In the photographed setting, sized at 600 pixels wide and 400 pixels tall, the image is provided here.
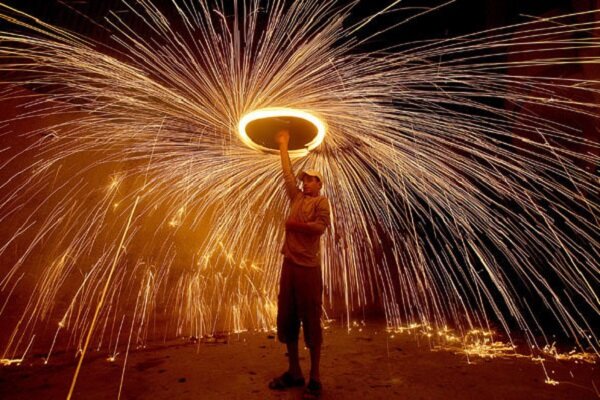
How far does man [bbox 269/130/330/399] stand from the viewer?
2986 millimetres

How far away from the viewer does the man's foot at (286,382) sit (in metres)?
3.06

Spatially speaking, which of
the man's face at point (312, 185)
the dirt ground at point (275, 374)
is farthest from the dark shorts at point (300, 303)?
the man's face at point (312, 185)

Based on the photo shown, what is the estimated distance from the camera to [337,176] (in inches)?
194

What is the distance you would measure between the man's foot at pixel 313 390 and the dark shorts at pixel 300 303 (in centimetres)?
28

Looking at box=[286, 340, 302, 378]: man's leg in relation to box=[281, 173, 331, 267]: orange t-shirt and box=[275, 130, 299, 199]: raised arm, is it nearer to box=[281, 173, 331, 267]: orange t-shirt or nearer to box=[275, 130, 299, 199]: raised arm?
box=[281, 173, 331, 267]: orange t-shirt

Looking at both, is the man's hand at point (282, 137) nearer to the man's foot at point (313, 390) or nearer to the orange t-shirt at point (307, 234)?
the orange t-shirt at point (307, 234)

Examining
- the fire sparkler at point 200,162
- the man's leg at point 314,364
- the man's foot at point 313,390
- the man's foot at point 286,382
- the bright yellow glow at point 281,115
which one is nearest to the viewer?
the man's foot at point 313,390

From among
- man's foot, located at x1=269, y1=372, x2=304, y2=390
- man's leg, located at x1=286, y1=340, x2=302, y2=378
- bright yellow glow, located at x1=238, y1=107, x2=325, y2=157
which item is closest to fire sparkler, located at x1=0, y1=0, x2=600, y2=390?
bright yellow glow, located at x1=238, y1=107, x2=325, y2=157

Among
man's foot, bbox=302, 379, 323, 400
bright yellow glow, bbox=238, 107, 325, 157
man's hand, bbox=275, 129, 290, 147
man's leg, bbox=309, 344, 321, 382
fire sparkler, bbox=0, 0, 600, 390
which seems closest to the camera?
man's foot, bbox=302, 379, 323, 400

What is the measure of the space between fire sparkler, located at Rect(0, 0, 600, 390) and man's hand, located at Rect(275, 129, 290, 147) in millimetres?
260

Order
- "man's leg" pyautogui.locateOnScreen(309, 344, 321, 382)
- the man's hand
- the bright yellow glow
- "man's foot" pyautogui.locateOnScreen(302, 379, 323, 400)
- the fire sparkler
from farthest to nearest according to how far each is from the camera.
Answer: the fire sparkler, the man's hand, the bright yellow glow, "man's leg" pyautogui.locateOnScreen(309, 344, 321, 382), "man's foot" pyautogui.locateOnScreen(302, 379, 323, 400)

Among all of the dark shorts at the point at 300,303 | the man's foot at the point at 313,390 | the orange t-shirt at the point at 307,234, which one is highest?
the orange t-shirt at the point at 307,234

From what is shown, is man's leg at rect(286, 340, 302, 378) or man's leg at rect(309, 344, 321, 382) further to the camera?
man's leg at rect(286, 340, 302, 378)

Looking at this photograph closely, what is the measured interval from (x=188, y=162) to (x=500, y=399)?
403 cm
